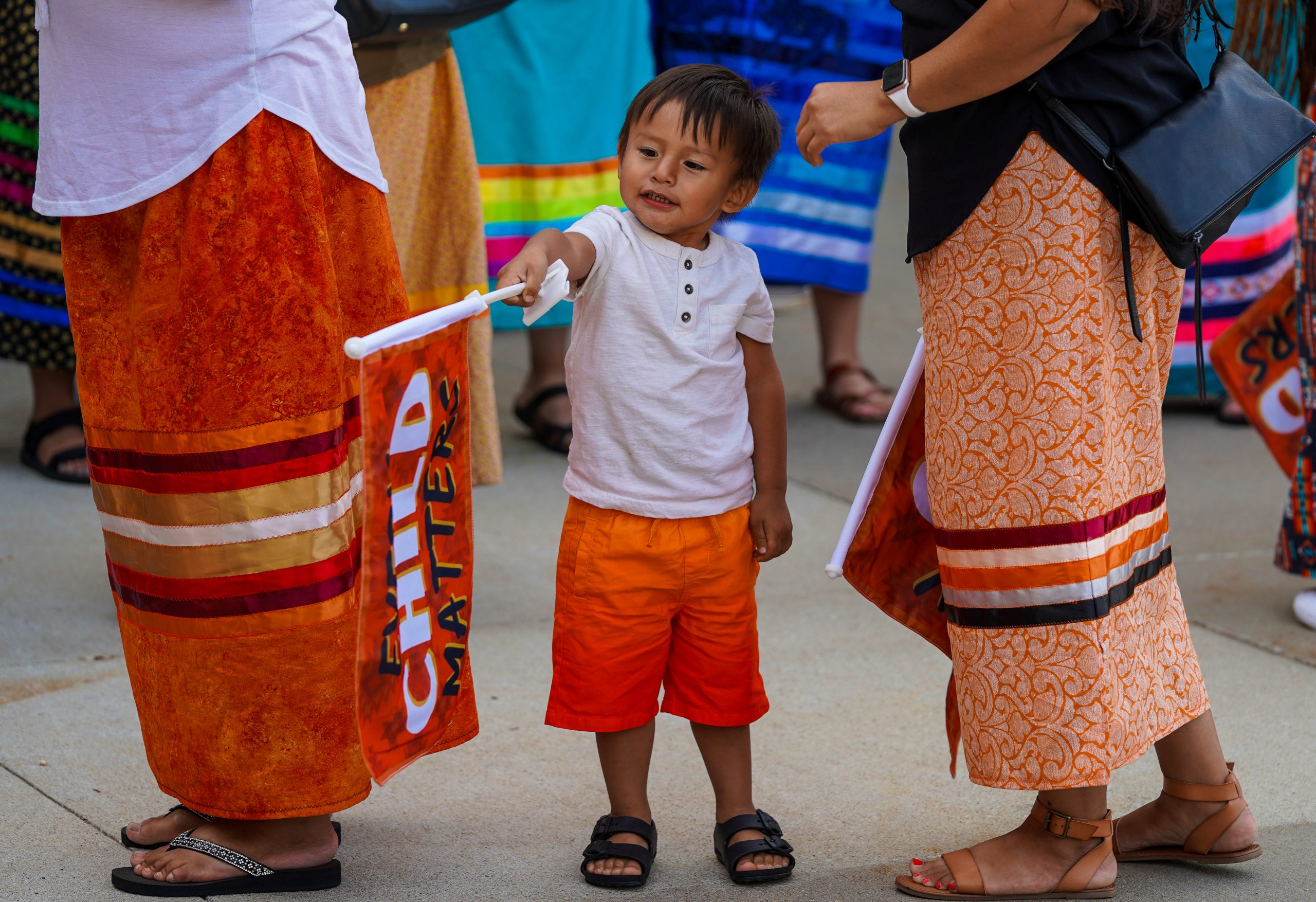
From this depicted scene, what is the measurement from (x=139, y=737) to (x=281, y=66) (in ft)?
4.12

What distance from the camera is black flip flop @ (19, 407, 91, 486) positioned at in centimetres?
408

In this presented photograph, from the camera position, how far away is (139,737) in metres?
2.67

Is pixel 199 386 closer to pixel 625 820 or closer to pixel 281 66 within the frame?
pixel 281 66

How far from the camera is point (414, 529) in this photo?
1.89 metres

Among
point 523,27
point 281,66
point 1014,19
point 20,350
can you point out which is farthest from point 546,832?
point 523,27

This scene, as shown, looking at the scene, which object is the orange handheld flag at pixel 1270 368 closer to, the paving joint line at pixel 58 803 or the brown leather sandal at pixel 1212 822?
the brown leather sandal at pixel 1212 822

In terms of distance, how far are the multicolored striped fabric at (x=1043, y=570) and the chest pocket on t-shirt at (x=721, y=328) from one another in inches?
15.7

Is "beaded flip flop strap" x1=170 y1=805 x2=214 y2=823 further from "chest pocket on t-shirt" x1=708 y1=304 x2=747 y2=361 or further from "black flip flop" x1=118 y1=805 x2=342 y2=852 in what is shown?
"chest pocket on t-shirt" x1=708 y1=304 x2=747 y2=361

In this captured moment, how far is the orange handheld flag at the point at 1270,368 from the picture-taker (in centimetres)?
348

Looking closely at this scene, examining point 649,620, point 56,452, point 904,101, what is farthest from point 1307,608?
point 56,452

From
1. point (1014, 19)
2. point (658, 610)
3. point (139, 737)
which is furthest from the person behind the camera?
point (139, 737)

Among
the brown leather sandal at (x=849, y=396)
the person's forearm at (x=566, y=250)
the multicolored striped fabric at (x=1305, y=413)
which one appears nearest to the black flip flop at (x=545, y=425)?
the brown leather sandal at (x=849, y=396)

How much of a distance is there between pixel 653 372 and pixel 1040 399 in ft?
1.72

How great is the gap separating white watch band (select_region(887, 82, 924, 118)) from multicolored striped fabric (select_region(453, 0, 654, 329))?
249 centimetres
